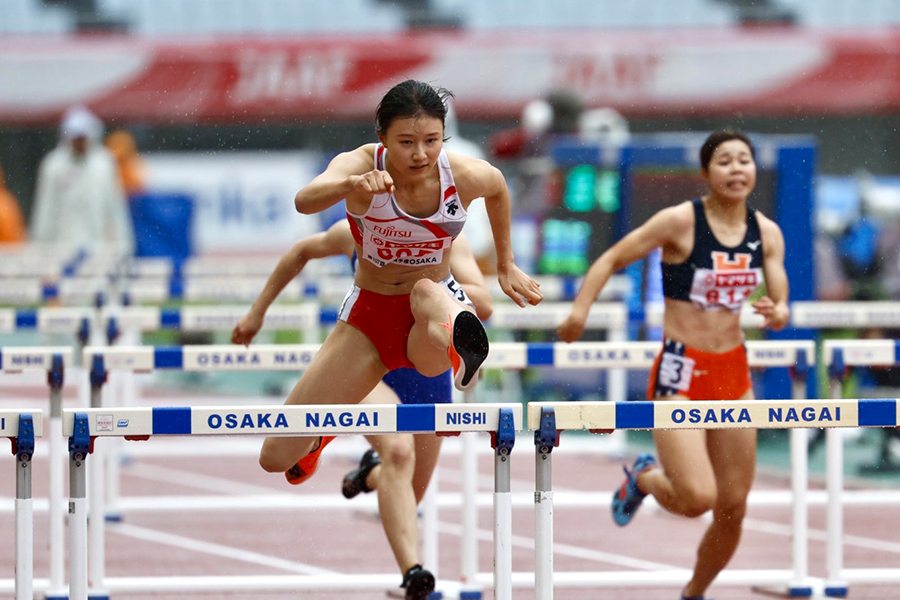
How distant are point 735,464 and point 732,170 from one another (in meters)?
1.24

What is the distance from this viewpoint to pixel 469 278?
22.1 feet

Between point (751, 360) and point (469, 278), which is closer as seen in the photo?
point (469, 278)

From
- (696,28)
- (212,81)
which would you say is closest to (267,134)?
(212,81)

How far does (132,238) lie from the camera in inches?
744

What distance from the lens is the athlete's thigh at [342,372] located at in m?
5.98

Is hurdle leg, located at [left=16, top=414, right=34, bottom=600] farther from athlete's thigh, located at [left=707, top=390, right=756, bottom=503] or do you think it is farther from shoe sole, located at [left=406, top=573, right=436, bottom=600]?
athlete's thigh, located at [left=707, top=390, right=756, bottom=503]

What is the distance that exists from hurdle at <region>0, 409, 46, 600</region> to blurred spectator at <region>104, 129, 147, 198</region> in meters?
19.0

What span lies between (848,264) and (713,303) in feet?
28.3

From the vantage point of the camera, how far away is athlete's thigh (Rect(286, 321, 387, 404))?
5.98 metres

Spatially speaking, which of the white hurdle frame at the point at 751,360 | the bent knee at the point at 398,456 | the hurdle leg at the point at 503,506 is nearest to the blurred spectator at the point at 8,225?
the white hurdle frame at the point at 751,360

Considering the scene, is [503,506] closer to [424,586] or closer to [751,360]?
[424,586]

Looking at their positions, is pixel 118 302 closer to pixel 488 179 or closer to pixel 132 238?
pixel 488 179

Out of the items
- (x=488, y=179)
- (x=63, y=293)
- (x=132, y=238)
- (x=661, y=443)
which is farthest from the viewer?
(x=132, y=238)

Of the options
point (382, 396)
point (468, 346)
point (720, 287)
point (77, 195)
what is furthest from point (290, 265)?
point (77, 195)
